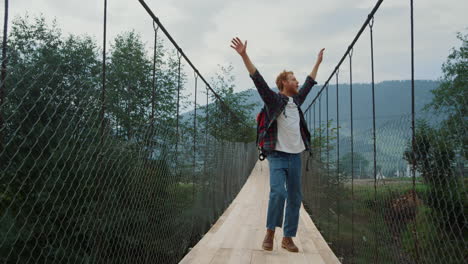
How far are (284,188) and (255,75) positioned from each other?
2.46 feet

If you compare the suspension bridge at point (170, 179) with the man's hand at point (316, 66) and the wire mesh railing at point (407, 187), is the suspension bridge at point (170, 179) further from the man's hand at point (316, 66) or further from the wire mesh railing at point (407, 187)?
the man's hand at point (316, 66)

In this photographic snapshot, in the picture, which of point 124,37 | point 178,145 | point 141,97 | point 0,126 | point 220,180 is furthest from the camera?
point 124,37

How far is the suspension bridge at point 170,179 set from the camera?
1535 millimetres

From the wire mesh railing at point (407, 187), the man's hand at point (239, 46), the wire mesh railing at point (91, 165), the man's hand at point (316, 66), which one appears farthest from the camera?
the man's hand at point (316, 66)

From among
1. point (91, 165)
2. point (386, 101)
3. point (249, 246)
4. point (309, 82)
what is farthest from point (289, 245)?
point (386, 101)

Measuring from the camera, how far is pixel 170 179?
8.52 feet

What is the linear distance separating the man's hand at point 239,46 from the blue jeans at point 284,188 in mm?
664

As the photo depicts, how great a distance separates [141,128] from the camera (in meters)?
2.20

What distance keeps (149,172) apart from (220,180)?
261 cm

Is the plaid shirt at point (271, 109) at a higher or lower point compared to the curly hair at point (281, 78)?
lower

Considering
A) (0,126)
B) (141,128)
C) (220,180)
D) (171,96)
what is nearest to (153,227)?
(141,128)

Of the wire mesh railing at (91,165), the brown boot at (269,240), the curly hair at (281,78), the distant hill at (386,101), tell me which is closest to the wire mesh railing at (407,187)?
the distant hill at (386,101)

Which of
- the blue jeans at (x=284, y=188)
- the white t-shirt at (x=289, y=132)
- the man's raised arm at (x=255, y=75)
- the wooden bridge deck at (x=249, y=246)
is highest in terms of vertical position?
the man's raised arm at (x=255, y=75)

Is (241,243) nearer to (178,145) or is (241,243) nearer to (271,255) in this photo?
(271,255)
